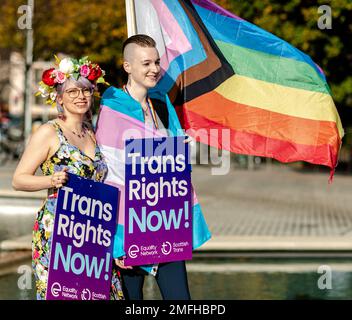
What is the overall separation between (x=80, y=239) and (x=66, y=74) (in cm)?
86

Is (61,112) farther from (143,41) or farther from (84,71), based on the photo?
(143,41)

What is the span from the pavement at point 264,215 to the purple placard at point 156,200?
7.34 meters

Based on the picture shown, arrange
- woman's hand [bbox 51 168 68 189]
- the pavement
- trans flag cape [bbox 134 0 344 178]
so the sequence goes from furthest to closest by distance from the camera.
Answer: the pavement → trans flag cape [bbox 134 0 344 178] → woman's hand [bbox 51 168 68 189]

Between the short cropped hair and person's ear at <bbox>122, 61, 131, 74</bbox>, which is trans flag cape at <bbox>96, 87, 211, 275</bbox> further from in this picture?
the short cropped hair

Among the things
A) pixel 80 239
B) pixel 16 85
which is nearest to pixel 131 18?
pixel 80 239

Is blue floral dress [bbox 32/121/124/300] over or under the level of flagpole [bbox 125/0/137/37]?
under

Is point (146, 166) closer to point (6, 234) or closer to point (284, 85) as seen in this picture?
point (284, 85)

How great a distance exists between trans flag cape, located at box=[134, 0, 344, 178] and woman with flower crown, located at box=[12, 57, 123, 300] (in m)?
0.78

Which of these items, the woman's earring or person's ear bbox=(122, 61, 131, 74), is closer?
the woman's earring

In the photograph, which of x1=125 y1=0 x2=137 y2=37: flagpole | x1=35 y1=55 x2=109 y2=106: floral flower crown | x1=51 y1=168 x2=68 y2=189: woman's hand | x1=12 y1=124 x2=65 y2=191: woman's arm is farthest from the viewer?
x1=125 y1=0 x2=137 y2=37: flagpole

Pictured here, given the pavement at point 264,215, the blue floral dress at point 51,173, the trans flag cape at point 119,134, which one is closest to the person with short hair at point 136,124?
the trans flag cape at point 119,134

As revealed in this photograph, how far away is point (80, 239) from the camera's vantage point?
16.1ft

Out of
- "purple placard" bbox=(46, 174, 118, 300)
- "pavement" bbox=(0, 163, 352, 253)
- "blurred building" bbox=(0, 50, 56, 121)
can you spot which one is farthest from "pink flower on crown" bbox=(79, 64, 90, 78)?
"blurred building" bbox=(0, 50, 56, 121)

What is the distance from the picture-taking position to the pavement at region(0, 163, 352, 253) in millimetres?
12695
